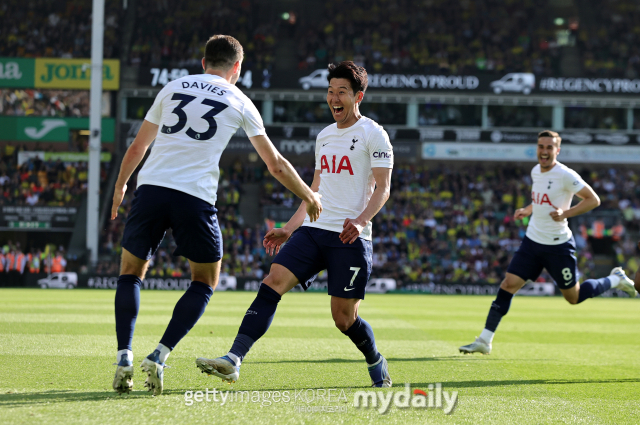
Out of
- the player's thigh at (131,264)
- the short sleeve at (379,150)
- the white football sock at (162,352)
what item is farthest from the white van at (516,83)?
the white football sock at (162,352)

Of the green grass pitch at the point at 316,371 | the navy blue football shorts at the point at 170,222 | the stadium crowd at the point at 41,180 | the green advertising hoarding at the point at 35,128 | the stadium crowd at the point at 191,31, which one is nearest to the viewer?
the green grass pitch at the point at 316,371

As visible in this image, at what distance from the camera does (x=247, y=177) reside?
35.6m

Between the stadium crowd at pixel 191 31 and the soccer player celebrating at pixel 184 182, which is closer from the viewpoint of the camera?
the soccer player celebrating at pixel 184 182

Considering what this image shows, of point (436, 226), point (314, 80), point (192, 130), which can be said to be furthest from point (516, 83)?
point (192, 130)

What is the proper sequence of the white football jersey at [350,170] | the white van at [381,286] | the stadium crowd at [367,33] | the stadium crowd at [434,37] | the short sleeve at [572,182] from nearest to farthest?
the white football jersey at [350,170]
the short sleeve at [572,182]
the white van at [381,286]
the stadium crowd at [367,33]
the stadium crowd at [434,37]

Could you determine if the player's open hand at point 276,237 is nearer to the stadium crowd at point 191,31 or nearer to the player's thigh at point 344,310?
the player's thigh at point 344,310

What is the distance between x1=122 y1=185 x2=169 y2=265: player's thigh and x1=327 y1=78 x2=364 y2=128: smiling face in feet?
4.95

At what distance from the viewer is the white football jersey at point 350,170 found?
5.21 m

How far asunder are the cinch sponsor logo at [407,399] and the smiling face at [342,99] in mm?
2013

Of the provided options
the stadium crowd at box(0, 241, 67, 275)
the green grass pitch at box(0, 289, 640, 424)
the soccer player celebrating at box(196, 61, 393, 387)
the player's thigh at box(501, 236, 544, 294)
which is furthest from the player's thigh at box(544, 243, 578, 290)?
the stadium crowd at box(0, 241, 67, 275)

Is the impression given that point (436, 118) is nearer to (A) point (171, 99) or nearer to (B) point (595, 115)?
(B) point (595, 115)

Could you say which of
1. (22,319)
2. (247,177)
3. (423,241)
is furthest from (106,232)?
(22,319)

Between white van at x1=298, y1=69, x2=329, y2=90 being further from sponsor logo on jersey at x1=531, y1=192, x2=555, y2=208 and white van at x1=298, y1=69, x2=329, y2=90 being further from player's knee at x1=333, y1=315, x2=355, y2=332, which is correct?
player's knee at x1=333, y1=315, x2=355, y2=332

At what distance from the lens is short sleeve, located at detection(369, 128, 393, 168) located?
513cm
